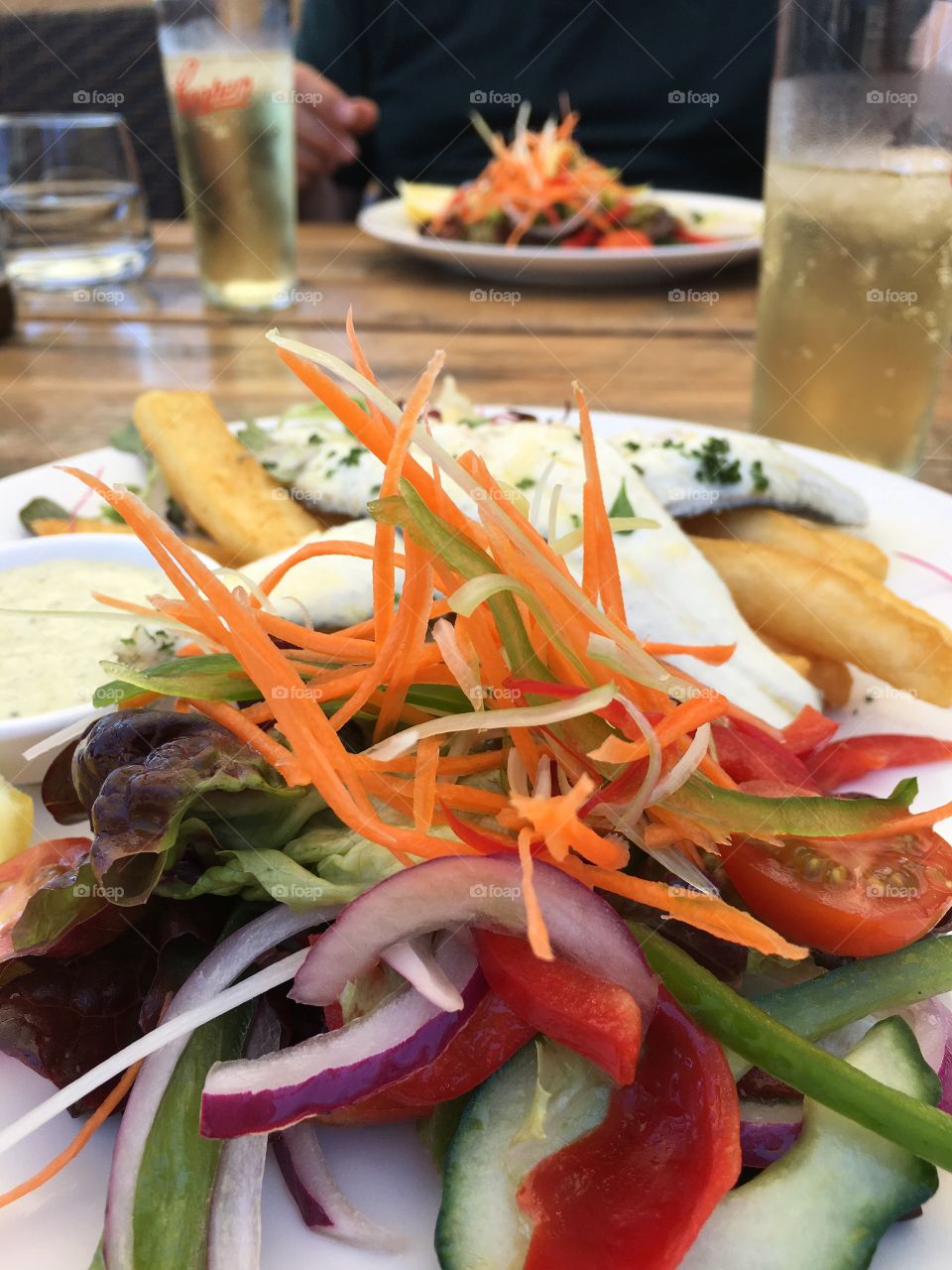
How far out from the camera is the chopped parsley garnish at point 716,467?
2178mm

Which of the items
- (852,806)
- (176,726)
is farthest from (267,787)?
(852,806)

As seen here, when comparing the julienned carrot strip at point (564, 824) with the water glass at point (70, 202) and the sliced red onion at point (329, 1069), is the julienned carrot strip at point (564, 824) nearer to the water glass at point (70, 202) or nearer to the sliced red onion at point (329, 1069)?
the sliced red onion at point (329, 1069)

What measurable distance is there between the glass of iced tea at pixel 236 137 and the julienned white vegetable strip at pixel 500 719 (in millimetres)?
3130

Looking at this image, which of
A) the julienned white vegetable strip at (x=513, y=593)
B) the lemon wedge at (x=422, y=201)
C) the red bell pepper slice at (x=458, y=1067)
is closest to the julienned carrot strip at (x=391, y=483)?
the julienned white vegetable strip at (x=513, y=593)

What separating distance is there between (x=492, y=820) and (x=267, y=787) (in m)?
0.26

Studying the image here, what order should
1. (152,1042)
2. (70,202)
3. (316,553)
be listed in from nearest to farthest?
(152,1042) → (316,553) → (70,202)

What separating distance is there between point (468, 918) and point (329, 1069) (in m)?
0.20

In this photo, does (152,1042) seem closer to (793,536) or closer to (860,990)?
(860,990)

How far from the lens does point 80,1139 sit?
3.51ft

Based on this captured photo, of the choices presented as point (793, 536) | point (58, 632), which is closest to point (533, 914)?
point (58, 632)

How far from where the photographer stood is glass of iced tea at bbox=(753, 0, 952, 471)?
7.48ft

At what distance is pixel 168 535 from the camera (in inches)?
48.3

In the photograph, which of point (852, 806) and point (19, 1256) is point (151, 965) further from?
point (852, 806)

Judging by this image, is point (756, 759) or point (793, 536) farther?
point (793, 536)
